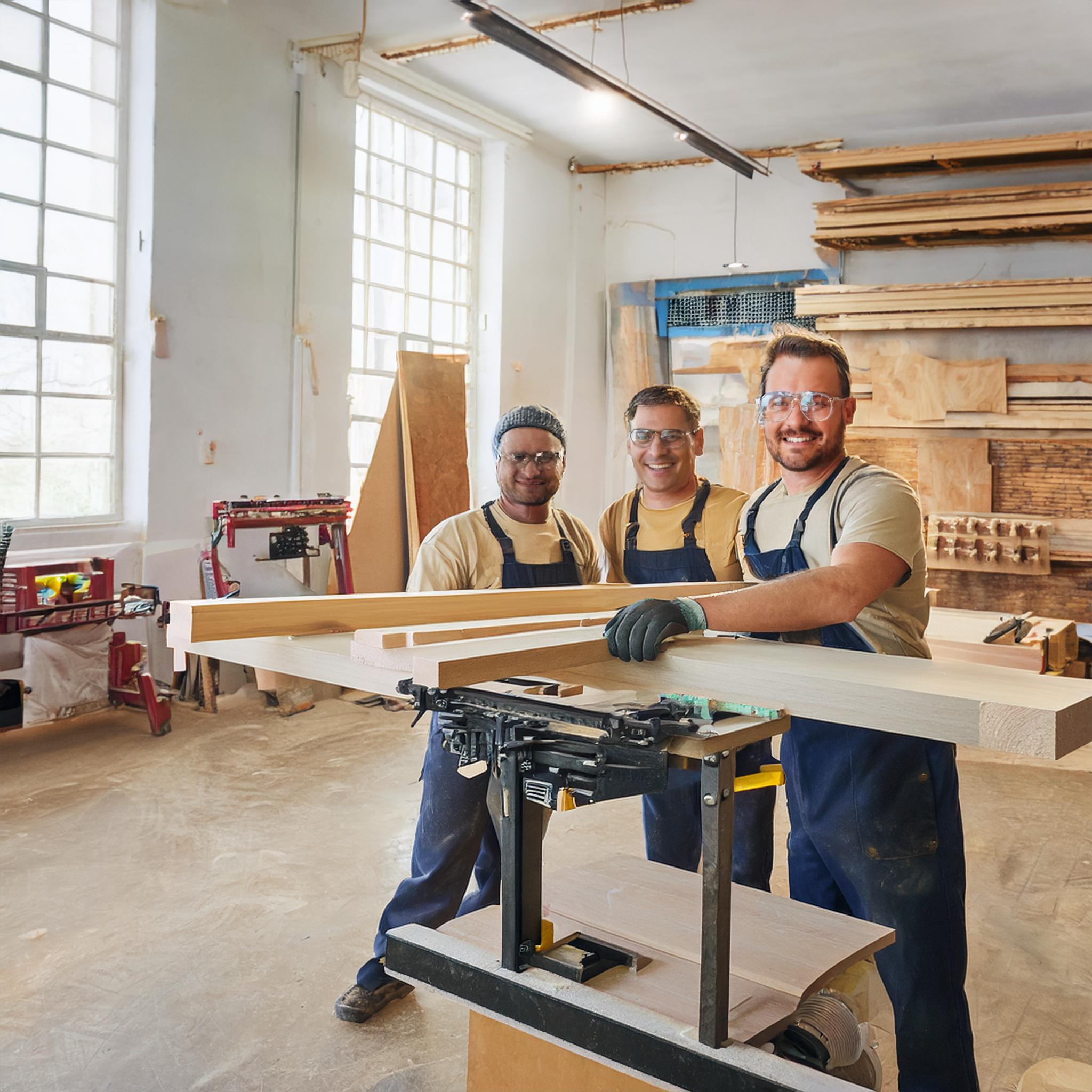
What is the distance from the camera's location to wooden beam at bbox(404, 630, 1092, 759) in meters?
1.36

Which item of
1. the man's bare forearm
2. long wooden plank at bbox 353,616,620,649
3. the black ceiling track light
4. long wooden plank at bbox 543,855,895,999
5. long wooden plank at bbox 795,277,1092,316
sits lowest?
long wooden plank at bbox 543,855,895,999

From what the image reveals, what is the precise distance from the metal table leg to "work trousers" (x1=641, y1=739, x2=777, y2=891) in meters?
1.40

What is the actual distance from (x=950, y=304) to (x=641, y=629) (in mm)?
6421

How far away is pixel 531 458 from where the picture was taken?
9.39 feet

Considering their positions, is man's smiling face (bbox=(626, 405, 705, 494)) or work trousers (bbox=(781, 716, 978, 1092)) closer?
work trousers (bbox=(781, 716, 978, 1092))

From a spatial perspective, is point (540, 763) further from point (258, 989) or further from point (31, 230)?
point (31, 230)

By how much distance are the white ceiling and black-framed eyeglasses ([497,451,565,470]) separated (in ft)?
13.0

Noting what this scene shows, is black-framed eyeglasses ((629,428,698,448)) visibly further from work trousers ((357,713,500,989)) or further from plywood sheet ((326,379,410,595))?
plywood sheet ((326,379,410,595))

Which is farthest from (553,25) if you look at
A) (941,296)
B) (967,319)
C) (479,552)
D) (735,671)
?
(735,671)

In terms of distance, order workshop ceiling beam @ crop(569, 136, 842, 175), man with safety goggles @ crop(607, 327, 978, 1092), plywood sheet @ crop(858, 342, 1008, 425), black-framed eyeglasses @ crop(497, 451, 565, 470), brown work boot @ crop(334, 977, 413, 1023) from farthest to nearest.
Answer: workshop ceiling beam @ crop(569, 136, 842, 175), plywood sheet @ crop(858, 342, 1008, 425), black-framed eyeglasses @ crop(497, 451, 565, 470), brown work boot @ crop(334, 977, 413, 1023), man with safety goggles @ crop(607, 327, 978, 1092)

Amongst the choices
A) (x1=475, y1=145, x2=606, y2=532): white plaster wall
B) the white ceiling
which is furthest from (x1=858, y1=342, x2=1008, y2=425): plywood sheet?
(x1=475, y1=145, x2=606, y2=532): white plaster wall

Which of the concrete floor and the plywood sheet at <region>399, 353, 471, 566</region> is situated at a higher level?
the plywood sheet at <region>399, 353, 471, 566</region>

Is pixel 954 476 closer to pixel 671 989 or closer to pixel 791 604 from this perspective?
pixel 791 604

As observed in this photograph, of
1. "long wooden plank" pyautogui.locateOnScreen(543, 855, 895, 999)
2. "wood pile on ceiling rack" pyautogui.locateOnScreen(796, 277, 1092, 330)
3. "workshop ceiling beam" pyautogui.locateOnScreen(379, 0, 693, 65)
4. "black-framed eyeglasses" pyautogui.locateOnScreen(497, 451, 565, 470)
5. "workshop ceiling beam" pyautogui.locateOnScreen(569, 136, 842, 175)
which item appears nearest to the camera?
"long wooden plank" pyautogui.locateOnScreen(543, 855, 895, 999)
